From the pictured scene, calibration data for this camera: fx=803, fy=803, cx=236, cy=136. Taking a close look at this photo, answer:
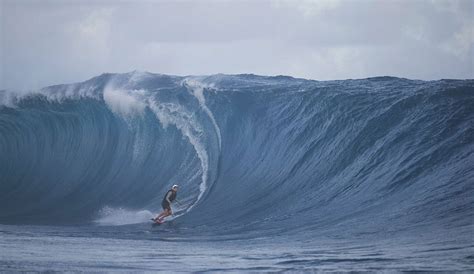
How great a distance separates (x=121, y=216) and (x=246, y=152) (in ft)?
9.03

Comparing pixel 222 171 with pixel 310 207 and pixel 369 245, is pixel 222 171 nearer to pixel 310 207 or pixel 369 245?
pixel 310 207

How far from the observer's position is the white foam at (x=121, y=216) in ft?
42.0

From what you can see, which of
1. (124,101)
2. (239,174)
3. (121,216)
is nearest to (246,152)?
(239,174)

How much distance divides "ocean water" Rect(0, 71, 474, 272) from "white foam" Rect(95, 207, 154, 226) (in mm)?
58

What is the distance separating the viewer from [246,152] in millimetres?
14828

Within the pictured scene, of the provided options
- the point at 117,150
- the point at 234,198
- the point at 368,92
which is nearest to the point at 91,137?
the point at 117,150

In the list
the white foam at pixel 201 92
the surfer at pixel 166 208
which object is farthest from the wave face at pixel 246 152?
the surfer at pixel 166 208

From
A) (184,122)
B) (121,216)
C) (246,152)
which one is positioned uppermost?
(184,122)

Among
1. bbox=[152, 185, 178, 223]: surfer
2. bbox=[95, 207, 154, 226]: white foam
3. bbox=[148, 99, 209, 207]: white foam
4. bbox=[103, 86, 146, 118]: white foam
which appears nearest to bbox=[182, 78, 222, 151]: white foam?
bbox=[148, 99, 209, 207]: white foam

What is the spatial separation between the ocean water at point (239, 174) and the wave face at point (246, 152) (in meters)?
0.03

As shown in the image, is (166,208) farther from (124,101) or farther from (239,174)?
(124,101)

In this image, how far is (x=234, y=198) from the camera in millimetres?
13164

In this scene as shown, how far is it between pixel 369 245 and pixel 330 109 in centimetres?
585

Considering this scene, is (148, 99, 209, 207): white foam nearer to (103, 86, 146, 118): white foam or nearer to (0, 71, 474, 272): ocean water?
(0, 71, 474, 272): ocean water
